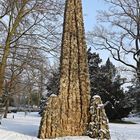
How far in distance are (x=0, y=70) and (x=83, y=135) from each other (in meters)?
7.36

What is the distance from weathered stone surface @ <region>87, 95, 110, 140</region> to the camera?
641 inches

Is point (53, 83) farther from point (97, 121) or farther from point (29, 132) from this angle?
point (97, 121)

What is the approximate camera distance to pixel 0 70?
21.5m

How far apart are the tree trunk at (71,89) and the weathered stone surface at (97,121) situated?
0.50m

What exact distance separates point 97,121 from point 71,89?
2.11 metres

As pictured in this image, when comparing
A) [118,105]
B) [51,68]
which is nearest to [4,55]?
[51,68]

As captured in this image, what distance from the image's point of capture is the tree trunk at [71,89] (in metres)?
16.6

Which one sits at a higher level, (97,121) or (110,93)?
(110,93)

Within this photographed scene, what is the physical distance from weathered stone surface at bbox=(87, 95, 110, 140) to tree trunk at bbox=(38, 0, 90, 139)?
50cm

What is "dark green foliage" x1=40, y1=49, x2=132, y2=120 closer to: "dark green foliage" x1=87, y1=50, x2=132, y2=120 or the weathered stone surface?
"dark green foliage" x1=87, y1=50, x2=132, y2=120

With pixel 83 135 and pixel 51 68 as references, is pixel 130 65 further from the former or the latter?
pixel 83 135

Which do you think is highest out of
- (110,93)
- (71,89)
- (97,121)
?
(110,93)

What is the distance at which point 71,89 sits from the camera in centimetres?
1748

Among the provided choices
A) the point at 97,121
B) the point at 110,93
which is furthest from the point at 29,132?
the point at 110,93
